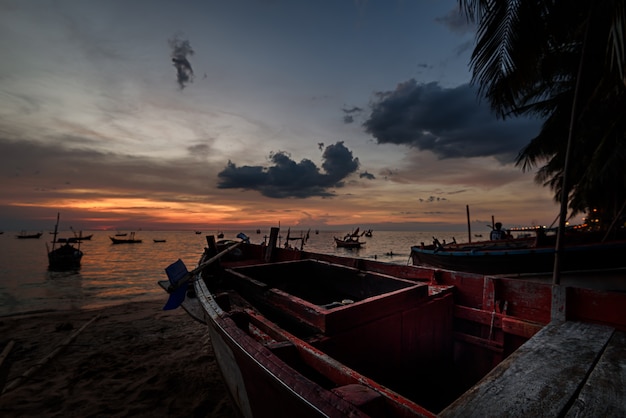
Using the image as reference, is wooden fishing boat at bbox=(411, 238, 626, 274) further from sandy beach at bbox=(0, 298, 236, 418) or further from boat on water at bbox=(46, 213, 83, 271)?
boat on water at bbox=(46, 213, 83, 271)

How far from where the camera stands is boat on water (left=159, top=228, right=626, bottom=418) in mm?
1774

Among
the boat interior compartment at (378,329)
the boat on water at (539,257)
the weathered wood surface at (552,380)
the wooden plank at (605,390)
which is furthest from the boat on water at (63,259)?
the wooden plank at (605,390)

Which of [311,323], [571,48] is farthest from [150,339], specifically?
[571,48]

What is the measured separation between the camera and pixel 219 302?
405cm

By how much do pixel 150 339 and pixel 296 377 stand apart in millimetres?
8260

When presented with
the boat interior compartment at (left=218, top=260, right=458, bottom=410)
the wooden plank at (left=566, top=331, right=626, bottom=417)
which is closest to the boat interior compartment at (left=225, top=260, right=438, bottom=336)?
the boat interior compartment at (left=218, top=260, right=458, bottom=410)

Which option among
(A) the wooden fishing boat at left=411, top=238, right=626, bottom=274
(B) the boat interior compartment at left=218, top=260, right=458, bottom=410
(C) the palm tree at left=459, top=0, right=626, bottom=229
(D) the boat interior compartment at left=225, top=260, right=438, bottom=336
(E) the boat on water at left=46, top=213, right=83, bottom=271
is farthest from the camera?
(E) the boat on water at left=46, top=213, right=83, bottom=271

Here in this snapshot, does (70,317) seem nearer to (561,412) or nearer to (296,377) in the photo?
(296,377)

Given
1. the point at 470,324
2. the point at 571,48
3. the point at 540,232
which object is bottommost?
the point at 470,324

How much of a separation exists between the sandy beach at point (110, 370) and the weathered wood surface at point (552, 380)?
419cm

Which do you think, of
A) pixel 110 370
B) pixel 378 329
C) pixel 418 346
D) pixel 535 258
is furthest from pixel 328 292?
pixel 535 258

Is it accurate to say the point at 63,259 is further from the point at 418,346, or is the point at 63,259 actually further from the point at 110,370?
the point at 418,346

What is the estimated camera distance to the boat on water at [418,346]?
1774 millimetres

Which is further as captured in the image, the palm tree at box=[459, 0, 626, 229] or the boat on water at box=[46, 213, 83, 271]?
the boat on water at box=[46, 213, 83, 271]
